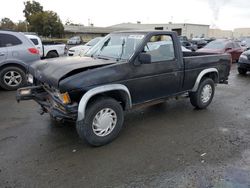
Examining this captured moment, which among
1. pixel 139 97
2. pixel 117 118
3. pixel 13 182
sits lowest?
pixel 13 182

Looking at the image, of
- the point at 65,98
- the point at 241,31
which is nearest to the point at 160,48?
the point at 65,98

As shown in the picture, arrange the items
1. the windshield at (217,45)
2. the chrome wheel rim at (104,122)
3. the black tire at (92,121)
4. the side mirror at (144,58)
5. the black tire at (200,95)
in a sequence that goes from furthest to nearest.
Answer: the windshield at (217,45)
the black tire at (200,95)
the side mirror at (144,58)
the chrome wheel rim at (104,122)
the black tire at (92,121)

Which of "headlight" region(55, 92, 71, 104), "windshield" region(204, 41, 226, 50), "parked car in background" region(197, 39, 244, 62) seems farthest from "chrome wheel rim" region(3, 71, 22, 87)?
"windshield" region(204, 41, 226, 50)

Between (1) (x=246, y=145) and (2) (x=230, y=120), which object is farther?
(2) (x=230, y=120)

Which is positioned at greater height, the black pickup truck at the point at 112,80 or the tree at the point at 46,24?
the tree at the point at 46,24

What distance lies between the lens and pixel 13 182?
3.09 metres

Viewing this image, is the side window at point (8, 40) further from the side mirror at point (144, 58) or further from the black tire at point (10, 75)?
the side mirror at point (144, 58)

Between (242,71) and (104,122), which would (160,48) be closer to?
(104,122)

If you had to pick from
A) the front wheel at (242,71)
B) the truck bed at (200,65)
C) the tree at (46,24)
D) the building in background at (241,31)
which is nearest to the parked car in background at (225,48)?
the front wheel at (242,71)

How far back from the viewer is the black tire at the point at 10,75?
7.69m

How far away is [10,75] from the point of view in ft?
25.6

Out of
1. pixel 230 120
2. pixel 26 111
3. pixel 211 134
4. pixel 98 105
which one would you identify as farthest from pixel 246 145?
pixel 26 111

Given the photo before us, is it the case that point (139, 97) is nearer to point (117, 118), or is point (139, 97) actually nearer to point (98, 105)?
point (117, 118)

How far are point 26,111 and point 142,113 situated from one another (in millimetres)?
2772
